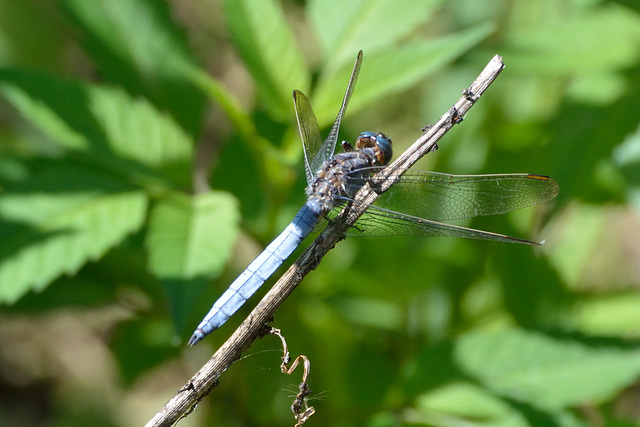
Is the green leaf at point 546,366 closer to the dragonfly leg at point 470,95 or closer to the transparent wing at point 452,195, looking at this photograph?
the transparent wing at point 452,195

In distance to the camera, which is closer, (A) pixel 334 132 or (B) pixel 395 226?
(B) pixel 395 226

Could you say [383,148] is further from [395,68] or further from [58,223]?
[58,223]

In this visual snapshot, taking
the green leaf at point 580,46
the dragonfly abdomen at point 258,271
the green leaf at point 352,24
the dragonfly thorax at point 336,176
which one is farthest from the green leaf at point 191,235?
the green leaf at point 580,46

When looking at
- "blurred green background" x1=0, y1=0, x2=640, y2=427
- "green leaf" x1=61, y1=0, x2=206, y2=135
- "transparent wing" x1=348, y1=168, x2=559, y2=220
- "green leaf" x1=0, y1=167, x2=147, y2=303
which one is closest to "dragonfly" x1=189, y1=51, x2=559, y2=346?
"transparent wing" x1=348, y1=168, x2=559, y2=220

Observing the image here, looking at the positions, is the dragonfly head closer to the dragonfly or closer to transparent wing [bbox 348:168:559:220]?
the dragonfly

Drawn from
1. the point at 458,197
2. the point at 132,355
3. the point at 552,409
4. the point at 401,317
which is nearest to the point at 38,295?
the point at 132,355

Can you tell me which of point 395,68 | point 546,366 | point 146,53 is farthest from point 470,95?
point 146,53
